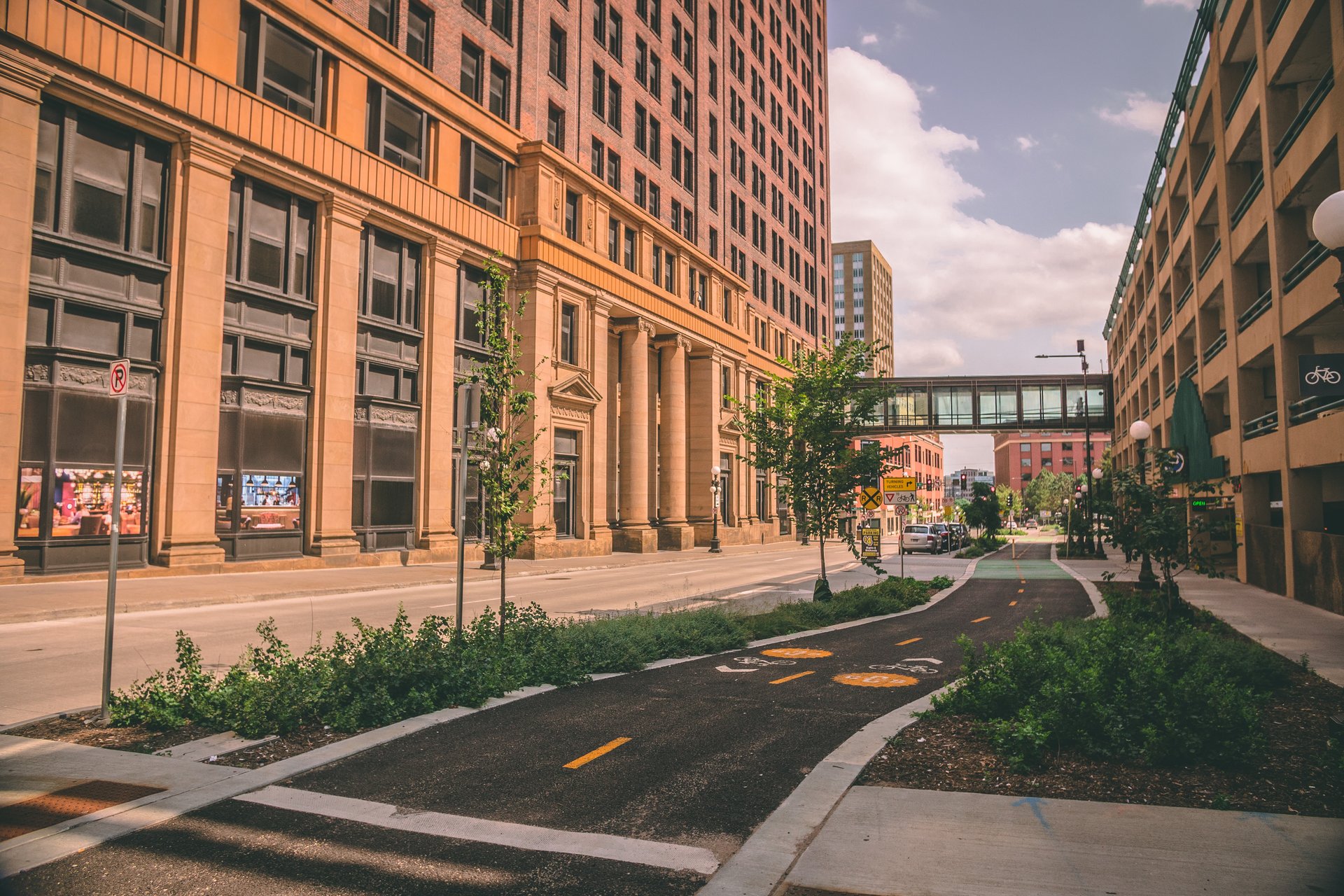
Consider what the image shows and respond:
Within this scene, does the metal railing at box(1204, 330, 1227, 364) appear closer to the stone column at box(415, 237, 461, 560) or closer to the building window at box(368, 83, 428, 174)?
the stone column at box(415, 237, 461, 560)

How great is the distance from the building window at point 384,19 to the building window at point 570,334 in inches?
512

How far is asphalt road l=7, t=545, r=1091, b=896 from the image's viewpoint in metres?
4.52

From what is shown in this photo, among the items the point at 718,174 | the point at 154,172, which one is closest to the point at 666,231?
the point at 718,174

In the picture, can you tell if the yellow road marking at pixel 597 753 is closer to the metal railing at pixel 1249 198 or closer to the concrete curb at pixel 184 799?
the concrete curb at pixel 184 799

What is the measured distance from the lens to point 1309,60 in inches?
778

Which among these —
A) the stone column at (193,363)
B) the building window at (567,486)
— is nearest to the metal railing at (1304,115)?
the stone column at (193,363)

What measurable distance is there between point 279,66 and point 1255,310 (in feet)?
97.1

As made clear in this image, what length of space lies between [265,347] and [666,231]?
87.6ft

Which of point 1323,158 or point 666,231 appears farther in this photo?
point 666,231

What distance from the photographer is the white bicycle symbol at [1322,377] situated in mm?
8891

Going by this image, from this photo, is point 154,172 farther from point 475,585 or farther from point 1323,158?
point 1323,158

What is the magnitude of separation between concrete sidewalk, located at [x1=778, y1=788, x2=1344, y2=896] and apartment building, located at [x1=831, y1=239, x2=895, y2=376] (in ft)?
→ 554

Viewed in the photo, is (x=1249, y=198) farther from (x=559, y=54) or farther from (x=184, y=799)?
(x=559, y=54)

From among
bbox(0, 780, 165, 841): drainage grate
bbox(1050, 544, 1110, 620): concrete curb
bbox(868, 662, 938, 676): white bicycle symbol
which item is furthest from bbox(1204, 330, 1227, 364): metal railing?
bbox(0, 780, 165, 841): drainage grate
